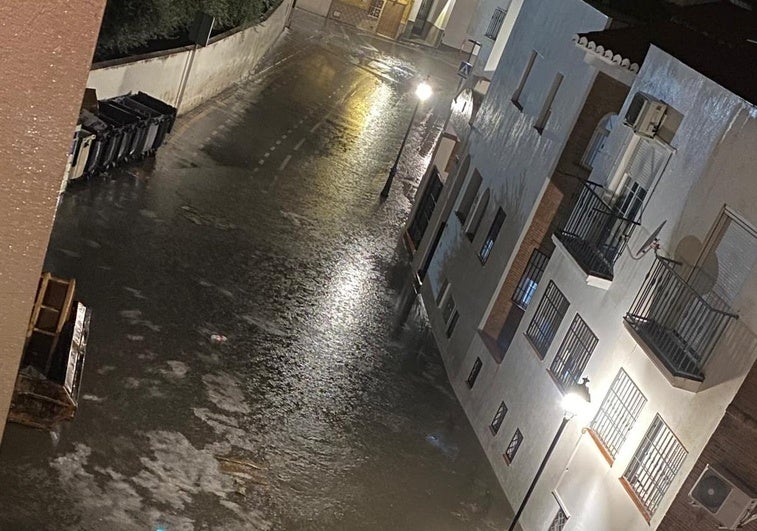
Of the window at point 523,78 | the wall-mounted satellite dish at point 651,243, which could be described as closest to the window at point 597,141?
the window at point 523,78

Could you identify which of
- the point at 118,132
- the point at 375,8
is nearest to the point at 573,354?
the point at 118,132

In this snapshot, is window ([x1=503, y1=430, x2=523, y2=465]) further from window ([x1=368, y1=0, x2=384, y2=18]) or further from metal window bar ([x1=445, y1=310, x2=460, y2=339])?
window ([x1=368, y1=0, x2=384, y2=18])

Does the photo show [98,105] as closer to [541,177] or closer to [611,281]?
[541,177]

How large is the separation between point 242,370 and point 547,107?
8935mm

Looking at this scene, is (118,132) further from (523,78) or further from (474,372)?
(474,372)

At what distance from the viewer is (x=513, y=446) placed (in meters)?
18.8

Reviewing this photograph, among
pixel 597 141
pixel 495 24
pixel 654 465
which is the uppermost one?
pixel 495 24

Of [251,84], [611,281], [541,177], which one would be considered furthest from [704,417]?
[251,84]

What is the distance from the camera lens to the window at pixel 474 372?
2155cm

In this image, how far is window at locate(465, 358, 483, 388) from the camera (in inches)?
848

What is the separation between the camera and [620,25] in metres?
20.4

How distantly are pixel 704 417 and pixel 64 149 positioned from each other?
11.0 metres

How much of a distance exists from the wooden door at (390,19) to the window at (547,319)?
52201 mm

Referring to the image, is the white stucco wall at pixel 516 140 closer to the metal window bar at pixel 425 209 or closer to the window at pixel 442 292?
the window at pixel 442 292
